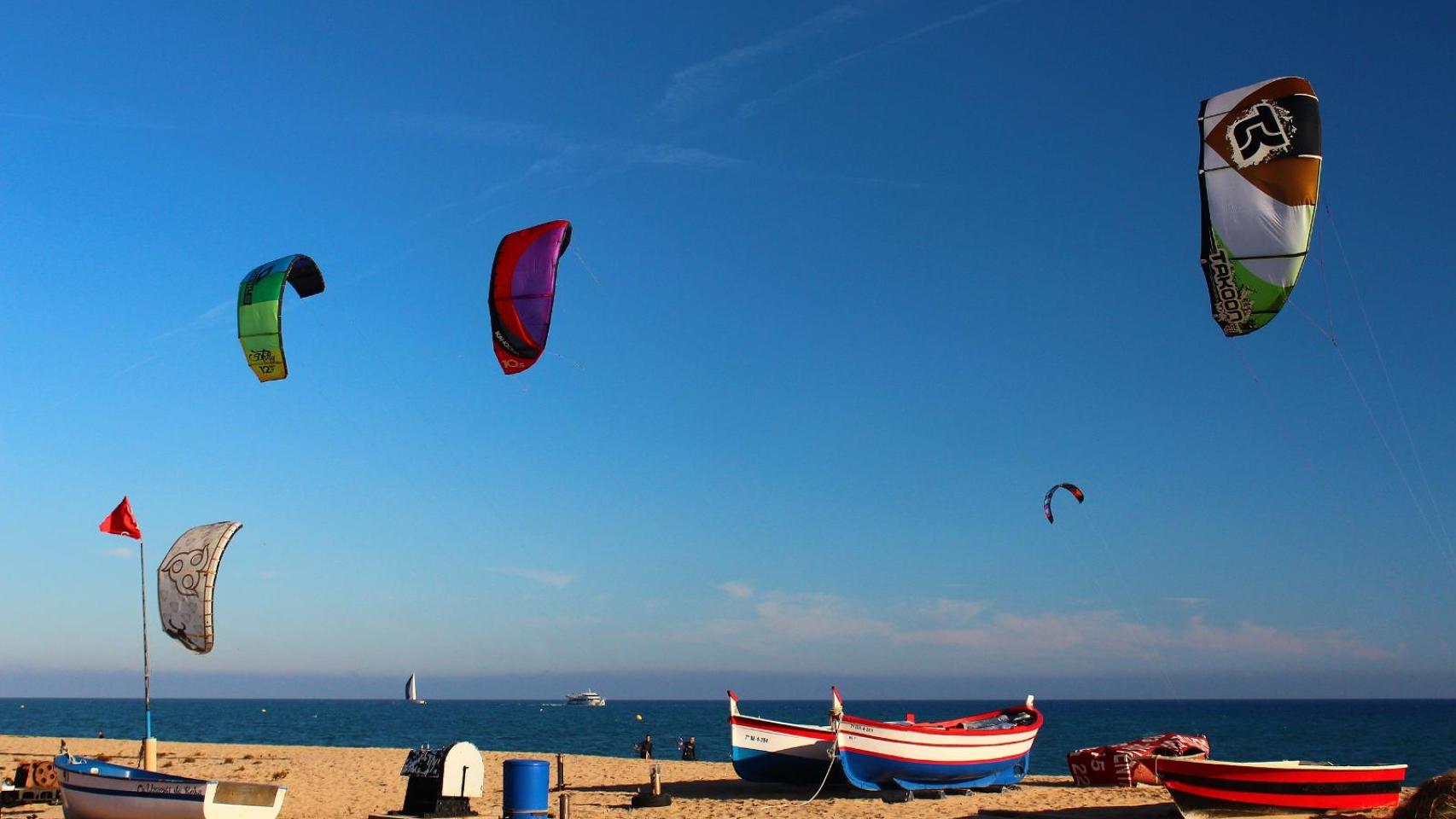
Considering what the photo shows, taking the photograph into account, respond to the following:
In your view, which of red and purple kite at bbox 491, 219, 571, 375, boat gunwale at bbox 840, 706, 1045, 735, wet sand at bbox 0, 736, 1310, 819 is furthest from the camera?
boat gunwale at bbox 840, 706, 1045, 735

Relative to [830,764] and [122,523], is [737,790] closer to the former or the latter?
[830,764]

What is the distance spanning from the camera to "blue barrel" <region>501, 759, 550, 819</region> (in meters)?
14.2

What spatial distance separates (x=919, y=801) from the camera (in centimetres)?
1906

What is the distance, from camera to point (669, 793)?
20375 millimetres

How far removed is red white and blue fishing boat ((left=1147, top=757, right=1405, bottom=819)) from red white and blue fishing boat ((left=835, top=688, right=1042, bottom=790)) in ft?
15.1

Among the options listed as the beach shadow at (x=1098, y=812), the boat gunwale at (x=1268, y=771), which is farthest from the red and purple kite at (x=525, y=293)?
the boat gunwale at (x=1268, y=771)

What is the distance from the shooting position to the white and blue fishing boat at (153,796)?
44.6ft

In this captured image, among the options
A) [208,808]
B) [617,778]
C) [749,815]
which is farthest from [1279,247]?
[617,778]

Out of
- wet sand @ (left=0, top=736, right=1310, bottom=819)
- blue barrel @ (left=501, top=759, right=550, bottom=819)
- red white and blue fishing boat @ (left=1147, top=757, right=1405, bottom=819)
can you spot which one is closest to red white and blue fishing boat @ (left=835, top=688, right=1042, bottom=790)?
wet sand @ (left=0, top=736, right=1310, bottom=819)

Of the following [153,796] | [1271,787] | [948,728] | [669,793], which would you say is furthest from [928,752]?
[153,796]

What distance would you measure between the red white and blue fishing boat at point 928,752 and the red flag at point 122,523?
10971 mm

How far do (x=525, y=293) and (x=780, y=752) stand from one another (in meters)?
8.72

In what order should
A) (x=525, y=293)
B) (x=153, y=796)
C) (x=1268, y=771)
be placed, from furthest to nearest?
(x=525, y=293) < (x=1268, y=771) < (x=153, y=796)

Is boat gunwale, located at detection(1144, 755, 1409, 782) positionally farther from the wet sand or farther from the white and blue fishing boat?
the white and blue fishing boat
